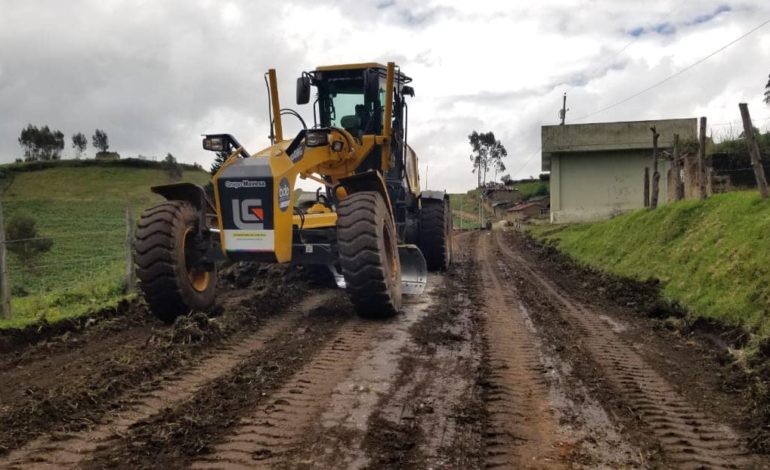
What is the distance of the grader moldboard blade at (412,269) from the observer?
9.33m

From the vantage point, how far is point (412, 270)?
9.56 metres

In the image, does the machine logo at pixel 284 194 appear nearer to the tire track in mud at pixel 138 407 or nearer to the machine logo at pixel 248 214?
the machine logo at pixel 248 214

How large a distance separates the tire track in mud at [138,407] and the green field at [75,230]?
10.0 feet

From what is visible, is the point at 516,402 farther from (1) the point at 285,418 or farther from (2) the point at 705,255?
(2) the point at 705,255

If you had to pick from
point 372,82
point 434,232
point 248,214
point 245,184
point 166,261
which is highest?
point 372,82

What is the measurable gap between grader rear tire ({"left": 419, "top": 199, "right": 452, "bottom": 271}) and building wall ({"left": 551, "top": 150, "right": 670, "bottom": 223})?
20.3m

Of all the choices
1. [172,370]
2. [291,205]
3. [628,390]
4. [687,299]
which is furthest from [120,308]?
[687,299]

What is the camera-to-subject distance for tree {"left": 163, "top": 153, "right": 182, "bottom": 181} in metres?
55.4

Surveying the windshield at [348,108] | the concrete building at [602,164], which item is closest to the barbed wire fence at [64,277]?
the windshield at [348,108]

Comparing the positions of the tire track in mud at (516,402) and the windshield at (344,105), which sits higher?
the windshield at (344,105)

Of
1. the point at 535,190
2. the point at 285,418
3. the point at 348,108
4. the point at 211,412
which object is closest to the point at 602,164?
the point at 348,108

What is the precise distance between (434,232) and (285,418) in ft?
28.9

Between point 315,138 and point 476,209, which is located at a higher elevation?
point 476,209

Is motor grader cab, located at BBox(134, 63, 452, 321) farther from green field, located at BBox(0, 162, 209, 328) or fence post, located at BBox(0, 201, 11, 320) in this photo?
fence post, located at BBox(0, 201, 11, 320)
